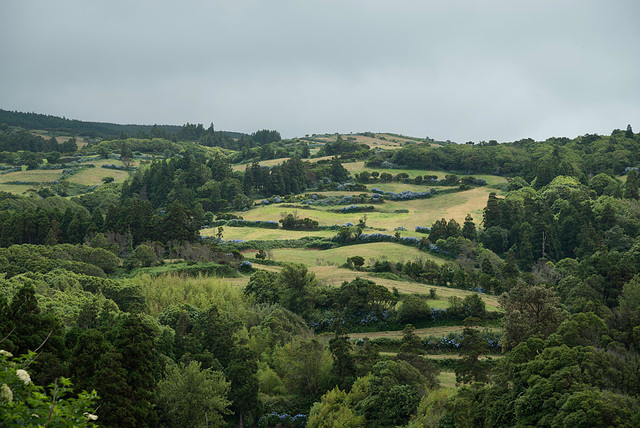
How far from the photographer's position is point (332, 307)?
4772 cm

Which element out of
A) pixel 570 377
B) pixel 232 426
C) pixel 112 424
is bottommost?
pixel 232 426

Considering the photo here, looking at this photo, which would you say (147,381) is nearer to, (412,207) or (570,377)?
(570,377)

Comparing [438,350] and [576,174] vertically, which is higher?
[576,174]

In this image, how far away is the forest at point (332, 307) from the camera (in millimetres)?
23781

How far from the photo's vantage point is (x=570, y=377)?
2233 cm

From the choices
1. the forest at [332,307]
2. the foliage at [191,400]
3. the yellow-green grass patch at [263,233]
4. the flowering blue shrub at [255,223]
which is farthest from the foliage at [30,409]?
the flowering blue shrub at [255,223]

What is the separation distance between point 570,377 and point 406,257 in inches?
1762

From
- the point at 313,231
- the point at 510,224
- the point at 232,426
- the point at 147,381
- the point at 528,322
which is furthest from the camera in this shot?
the point at 313,231

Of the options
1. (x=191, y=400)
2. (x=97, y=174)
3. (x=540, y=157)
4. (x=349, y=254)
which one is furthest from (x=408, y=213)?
(x=97, y=174)

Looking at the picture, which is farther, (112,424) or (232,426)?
(232,426)

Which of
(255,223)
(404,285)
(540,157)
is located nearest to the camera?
(404,285)

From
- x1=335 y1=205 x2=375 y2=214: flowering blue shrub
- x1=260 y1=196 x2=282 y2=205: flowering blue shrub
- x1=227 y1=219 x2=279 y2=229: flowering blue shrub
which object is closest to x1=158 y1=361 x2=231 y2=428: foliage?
x1=227 y1=219 x2=279 y2=229: flowering blue shrub

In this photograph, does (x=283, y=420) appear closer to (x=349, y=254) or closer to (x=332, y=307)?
(x=332, y=307)

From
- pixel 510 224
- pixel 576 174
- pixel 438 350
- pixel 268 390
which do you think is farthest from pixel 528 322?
pixel 576 174
